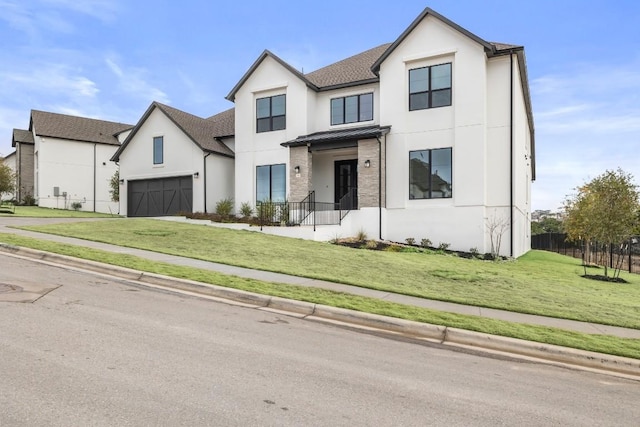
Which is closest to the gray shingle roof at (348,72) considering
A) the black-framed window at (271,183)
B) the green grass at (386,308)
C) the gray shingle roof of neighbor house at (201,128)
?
the black-framed window at (271,183)

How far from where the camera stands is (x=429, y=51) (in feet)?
65.7

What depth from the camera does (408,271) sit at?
1270cm

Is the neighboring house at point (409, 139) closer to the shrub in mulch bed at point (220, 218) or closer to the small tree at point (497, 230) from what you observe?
the small tree at point (497, 230)

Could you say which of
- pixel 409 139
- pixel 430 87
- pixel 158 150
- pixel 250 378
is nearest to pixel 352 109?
pixel 409 139

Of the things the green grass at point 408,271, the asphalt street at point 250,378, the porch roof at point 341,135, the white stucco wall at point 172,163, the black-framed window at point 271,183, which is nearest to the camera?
the asphalt street at point 250,378

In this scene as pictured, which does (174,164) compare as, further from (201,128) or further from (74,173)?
(74,173)

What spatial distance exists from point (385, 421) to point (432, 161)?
17.4 metres

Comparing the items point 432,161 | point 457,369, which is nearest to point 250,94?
point 432,161

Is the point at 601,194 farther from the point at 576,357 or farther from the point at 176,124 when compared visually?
the point at 176,124

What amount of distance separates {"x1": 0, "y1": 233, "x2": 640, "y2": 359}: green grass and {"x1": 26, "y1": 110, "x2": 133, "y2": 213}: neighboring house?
105 feet

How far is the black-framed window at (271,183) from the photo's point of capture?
23562 millimetres

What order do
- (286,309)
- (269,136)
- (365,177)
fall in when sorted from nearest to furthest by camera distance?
1. (286,309)
2. (365,177)
3. (269,136)

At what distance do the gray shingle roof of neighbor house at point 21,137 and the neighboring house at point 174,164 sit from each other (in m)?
19.4

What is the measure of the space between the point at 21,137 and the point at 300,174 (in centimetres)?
3418
